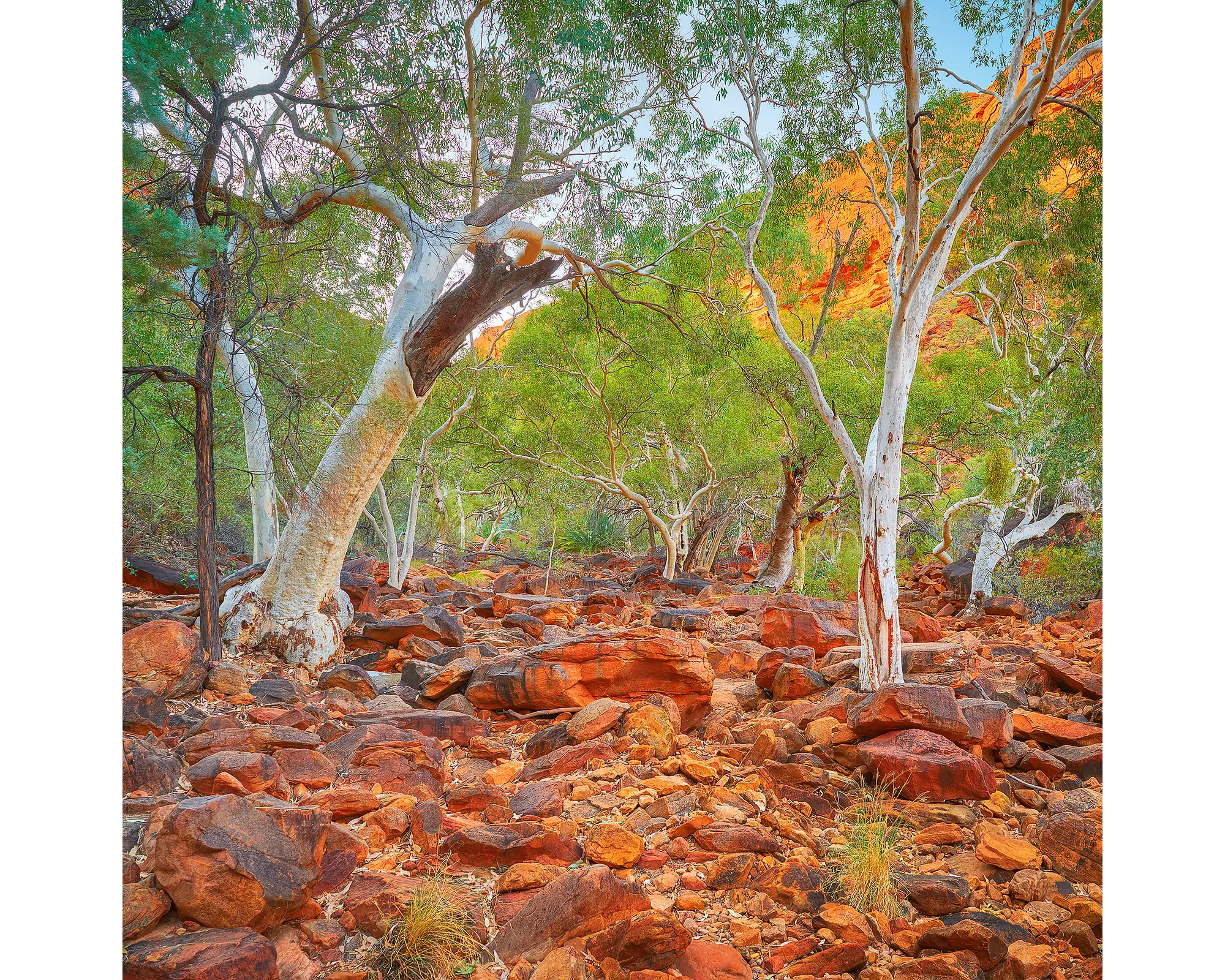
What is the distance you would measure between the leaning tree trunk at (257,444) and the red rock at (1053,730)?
590cm

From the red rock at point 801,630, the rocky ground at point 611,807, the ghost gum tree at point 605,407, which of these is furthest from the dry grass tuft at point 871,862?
the ghost gum tree at point 605,407

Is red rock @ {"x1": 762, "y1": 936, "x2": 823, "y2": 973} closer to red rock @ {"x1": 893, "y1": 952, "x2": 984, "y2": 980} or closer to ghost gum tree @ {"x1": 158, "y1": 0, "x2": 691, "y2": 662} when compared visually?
red rock @ {"x1": 893, "y1": 952, "x2": 984, "y2": 980}

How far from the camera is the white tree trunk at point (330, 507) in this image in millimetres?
5770

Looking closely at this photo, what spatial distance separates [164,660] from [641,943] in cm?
343

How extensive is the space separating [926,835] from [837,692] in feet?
6.06

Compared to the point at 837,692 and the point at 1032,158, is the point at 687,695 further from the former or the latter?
the point at 1032,158

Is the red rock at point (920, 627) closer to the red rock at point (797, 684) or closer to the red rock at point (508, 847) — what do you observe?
the red rock at point (797, 684)

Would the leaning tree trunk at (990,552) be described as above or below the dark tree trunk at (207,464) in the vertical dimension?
below

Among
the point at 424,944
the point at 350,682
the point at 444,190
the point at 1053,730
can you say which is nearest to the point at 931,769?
the point at 1053,730

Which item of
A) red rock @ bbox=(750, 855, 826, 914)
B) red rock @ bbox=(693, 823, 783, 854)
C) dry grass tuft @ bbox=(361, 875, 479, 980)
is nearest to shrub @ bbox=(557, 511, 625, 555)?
red rock @ bbox=(693, 823, 783, 854)

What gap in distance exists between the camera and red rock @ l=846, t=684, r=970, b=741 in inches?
146

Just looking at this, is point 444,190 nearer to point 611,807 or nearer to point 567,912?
point 611,807

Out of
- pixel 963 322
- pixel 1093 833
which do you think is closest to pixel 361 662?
pixel 1093 833

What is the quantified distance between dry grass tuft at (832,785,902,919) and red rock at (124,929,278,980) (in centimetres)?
184
